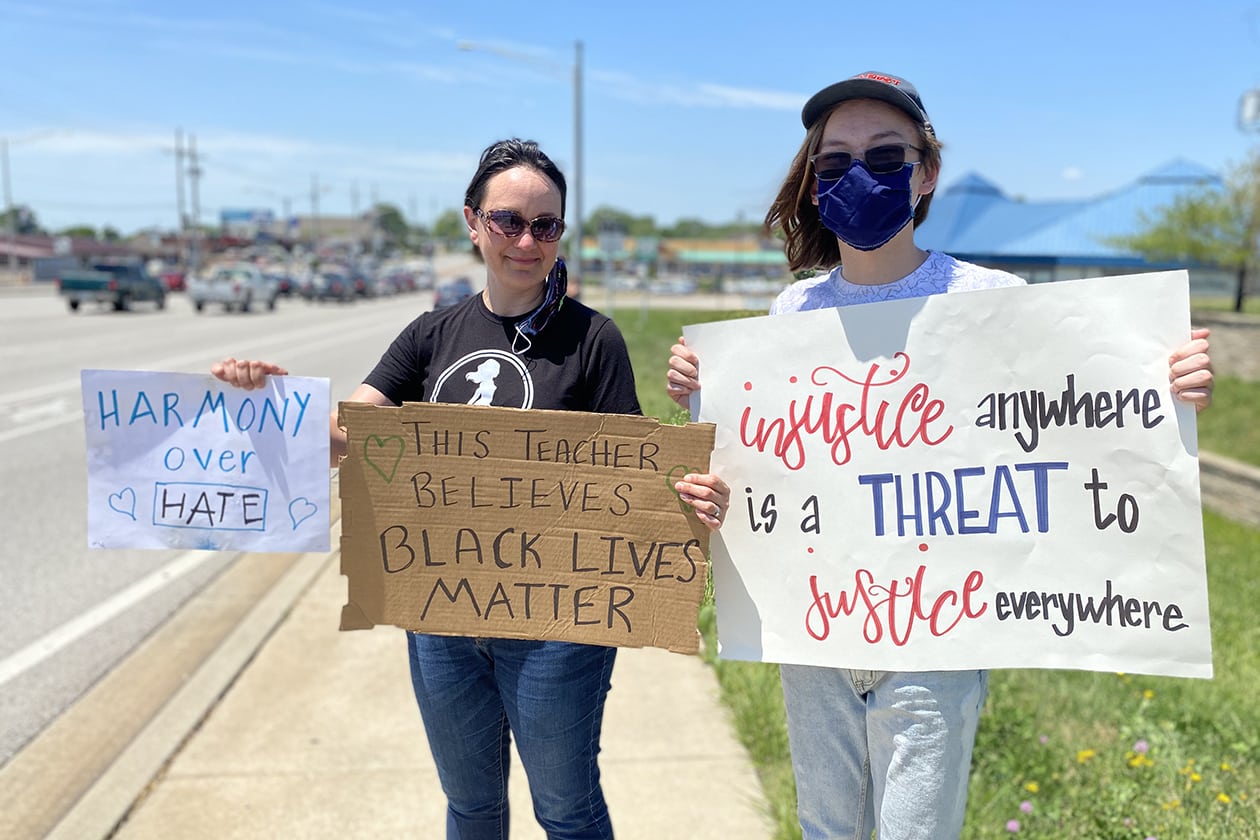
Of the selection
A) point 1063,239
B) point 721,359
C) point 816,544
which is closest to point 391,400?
point 721,359

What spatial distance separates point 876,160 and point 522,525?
3.47 ft

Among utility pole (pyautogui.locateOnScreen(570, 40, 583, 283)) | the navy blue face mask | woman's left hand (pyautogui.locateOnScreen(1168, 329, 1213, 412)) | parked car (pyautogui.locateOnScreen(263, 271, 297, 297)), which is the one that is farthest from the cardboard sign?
parked car (pyautogui.locateOnScreen(263, 271, 297, 297))

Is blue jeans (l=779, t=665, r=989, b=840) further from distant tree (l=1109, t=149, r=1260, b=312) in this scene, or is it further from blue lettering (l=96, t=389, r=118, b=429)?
distant tree (l=1109, t=149, r=1260, b=312)

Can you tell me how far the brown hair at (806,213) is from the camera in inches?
79.4

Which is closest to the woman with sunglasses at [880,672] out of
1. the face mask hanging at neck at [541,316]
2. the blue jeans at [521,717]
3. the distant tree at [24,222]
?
the face mask hanging at neck at [541,316]

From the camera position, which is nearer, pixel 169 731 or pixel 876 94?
pixel 876 94

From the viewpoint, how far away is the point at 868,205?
1.89 metres

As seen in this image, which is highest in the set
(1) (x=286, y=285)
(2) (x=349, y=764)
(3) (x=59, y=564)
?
(1) (x=286, y=285)

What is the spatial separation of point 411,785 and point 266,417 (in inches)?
60.7

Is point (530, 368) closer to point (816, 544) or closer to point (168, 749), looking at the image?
point (816, 544)

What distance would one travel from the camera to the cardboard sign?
2.04m

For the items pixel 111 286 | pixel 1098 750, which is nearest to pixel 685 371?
pixel 1098 750

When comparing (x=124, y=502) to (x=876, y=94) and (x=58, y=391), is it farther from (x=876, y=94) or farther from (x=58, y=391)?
(x=58, y=391)

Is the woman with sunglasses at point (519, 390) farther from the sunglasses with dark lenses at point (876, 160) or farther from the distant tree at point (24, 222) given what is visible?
the distant tree at point (24, 222)
